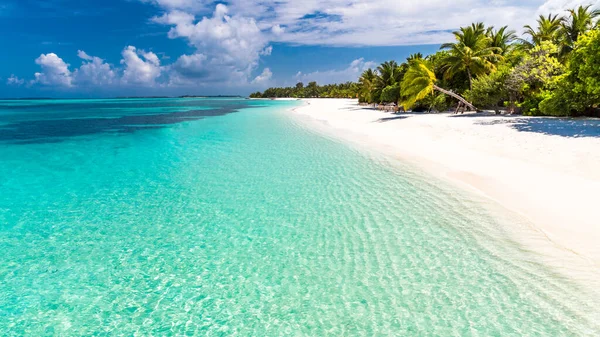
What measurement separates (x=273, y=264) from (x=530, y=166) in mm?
10323

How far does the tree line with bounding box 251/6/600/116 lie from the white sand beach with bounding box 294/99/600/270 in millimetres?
2698

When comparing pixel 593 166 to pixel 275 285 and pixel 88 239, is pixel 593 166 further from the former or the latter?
pixel 88 239

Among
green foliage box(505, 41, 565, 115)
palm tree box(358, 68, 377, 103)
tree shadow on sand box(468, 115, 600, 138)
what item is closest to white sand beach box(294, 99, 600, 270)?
tree shadow on sand box(468, 115, 600, 138)

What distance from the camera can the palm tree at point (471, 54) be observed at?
30.6 m

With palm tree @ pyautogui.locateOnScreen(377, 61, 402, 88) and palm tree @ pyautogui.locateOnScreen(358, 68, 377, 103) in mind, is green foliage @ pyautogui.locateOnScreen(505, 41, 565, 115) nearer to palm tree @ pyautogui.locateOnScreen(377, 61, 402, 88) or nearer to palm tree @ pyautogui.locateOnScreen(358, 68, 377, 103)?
palm tree @ pyautogui.locateOnScreen(377, 61, 402, 88)

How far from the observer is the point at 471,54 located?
30.7 m

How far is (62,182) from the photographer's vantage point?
13.3m

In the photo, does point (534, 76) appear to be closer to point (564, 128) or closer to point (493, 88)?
point (493, 88)

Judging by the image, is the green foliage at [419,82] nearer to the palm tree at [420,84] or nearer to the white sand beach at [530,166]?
the palm tree at [420,84]

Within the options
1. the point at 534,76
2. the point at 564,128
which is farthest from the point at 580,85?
the point at 534,76

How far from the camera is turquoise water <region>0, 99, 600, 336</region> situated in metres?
4.72

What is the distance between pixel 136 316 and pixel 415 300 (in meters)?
4.31

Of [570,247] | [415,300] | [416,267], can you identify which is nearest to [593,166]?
[570,247]

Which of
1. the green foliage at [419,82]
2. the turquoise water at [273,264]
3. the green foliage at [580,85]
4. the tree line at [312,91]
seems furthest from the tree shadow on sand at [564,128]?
the tree line at [312,91]
